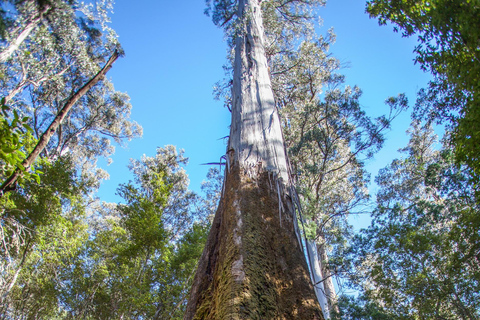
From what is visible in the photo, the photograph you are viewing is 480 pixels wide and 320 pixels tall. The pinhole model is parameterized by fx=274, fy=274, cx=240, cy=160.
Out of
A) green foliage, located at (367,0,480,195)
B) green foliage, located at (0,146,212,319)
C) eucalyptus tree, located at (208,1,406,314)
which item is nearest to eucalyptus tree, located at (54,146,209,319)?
green foliage, located at (0,146,212,319)

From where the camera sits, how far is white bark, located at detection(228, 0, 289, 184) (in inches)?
98.0

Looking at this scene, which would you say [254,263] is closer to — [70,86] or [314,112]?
[314,112]

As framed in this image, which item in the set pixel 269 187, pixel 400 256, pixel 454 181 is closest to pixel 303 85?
pixel 454 181

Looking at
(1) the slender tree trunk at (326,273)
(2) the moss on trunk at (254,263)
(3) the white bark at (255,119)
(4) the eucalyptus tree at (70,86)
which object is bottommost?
(2) the moss on trunk at (254,263)

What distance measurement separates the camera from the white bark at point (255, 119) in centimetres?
249

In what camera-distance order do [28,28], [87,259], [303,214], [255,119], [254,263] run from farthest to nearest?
[87,259], [303,214], [28,28], [255,119], [254,263]

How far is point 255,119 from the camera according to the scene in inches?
111

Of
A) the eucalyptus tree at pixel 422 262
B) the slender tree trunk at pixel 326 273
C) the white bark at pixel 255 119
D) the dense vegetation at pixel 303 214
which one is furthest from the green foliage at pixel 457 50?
the slender tree trunk at pixel 326 273

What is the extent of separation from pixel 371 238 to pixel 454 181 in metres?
3.13

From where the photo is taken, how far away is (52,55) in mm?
10461

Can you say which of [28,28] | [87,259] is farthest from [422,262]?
[87,259]

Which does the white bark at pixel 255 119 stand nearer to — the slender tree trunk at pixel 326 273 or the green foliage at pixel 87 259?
the green foliage at pixel 87 259

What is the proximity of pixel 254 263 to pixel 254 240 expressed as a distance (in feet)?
0.55

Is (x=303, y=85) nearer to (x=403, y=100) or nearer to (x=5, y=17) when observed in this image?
(x=403, y=100)
